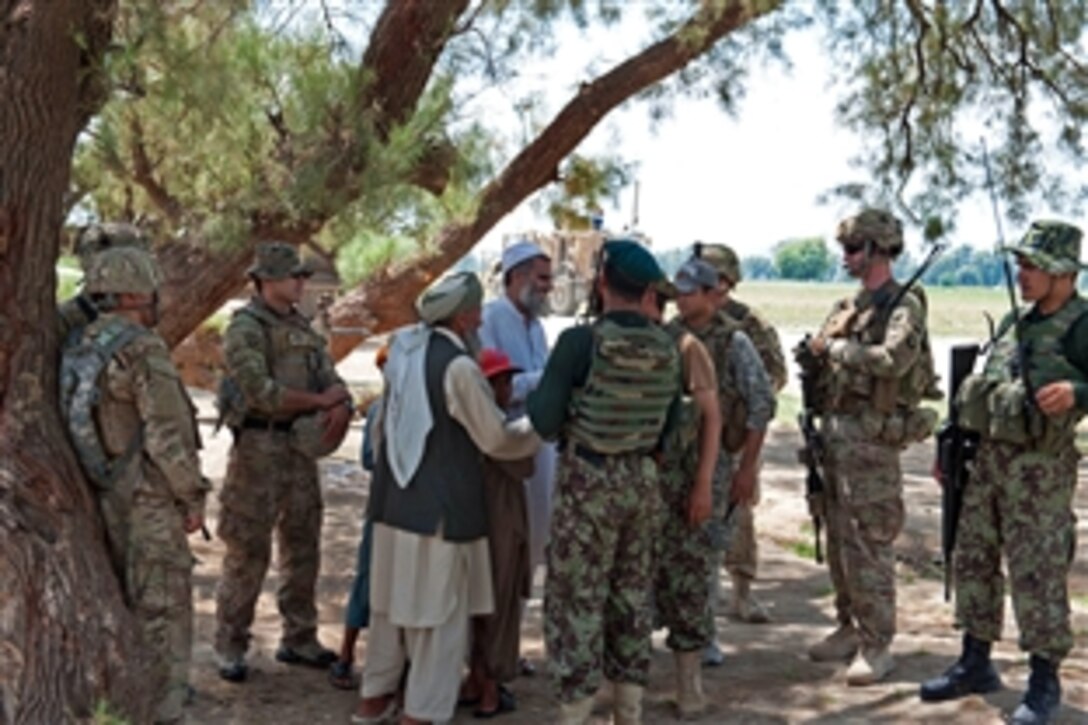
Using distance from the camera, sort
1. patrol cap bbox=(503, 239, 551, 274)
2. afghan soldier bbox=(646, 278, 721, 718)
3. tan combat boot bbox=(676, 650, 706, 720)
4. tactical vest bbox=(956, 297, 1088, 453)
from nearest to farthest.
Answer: tactical vest bbox=(956, 297, 1088, 453)
afghan soldier bbox=(646, 278, 721, 718)
tan combat boot bbox=(676, 650, 706, 720)
patrol cap bbox=(503, 239, 551, 274)

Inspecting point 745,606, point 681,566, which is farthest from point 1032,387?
point 745,606

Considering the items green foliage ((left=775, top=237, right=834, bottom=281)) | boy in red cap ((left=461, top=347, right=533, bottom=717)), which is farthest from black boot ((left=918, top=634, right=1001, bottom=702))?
A: green foliage ((left=775, top=237, right=834, bottom=281))

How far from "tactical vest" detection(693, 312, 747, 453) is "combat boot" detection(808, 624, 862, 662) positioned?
0.99 metres

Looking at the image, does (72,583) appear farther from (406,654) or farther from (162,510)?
(406,654)

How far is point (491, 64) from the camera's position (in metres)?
6.39

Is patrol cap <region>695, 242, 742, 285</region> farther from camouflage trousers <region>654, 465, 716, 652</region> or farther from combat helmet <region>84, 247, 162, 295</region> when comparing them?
combat helmet <region>84, 247, 162, 295</region>

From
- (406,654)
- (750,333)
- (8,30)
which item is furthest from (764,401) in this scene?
(8,30)

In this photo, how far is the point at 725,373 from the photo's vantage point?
5.11m

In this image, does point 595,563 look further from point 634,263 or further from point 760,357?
point 760,357

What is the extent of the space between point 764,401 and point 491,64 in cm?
231

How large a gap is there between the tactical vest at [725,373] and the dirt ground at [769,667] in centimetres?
97

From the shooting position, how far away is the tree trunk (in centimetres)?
392

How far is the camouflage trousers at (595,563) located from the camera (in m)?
4.20

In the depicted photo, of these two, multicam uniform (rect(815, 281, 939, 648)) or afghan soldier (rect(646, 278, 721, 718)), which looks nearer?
afghan soldier (rect(646, 278, 721, 718))
